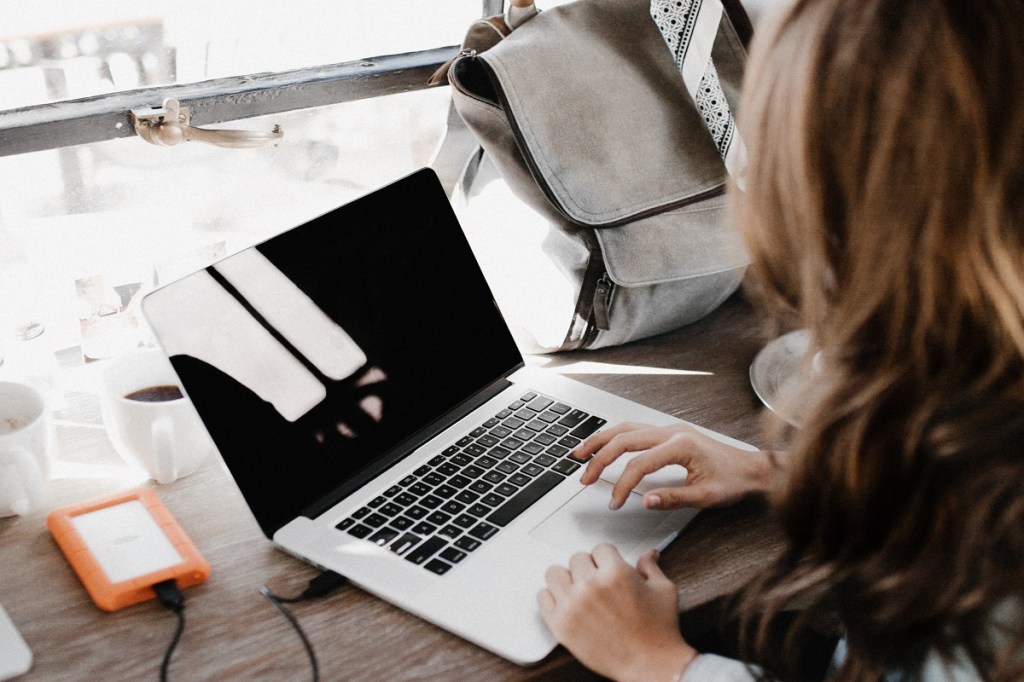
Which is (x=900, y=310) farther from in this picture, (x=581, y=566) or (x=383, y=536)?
(x=383, y=536)

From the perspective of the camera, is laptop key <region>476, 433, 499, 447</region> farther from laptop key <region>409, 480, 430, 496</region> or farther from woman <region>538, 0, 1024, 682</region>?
woman <region>538, 0, 1024, 682</region>

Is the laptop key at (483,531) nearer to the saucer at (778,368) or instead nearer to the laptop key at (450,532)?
the laptop key at (450,532)

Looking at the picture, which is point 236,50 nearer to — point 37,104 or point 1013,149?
point 37,104

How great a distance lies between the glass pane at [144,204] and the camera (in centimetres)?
105

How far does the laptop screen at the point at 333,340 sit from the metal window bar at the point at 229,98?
29 centimetres

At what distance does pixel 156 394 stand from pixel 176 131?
0.98 ft

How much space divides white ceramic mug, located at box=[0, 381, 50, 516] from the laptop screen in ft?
0.51

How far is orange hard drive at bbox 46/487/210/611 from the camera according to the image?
72 centimetres

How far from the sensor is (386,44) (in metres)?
1.24

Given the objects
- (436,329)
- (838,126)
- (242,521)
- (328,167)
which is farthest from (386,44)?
(838,126)

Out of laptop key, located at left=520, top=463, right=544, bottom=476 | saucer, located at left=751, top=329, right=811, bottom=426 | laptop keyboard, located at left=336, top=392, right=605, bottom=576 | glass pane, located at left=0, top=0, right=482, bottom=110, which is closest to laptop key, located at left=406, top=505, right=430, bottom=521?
laptop keyboard, located at left=336, top=392, right=605, bottom=576

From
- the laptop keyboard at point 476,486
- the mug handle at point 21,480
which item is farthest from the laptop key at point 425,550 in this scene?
the mug handle at point 21,480

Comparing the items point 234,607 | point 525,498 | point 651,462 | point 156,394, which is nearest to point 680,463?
point 651,462

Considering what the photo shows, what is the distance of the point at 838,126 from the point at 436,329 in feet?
1.54
